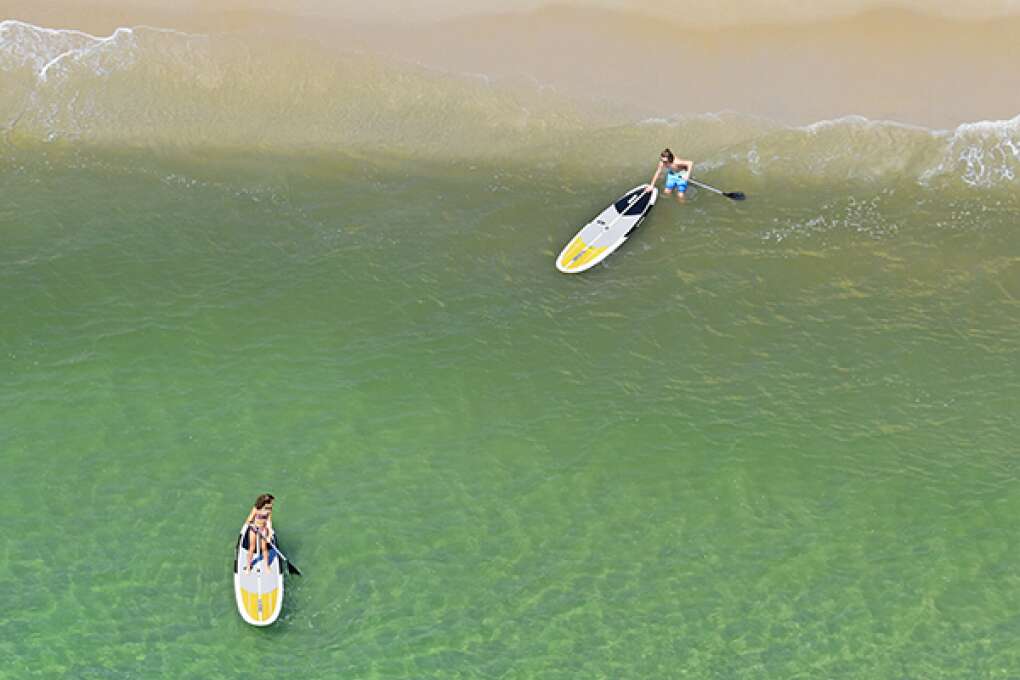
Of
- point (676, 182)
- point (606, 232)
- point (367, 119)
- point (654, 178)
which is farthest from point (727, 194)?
point (367, 119)

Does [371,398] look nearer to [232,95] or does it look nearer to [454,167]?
[454,167]

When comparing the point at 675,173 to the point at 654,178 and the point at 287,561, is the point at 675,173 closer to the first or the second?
the point at 654,178

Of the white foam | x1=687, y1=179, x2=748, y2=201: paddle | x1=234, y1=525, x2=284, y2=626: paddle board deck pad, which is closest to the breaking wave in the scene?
the white foam

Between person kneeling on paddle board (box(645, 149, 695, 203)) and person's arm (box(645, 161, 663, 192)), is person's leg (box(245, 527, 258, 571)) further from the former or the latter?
person kneeling on paddle board (box(645, 149, 695, 203))

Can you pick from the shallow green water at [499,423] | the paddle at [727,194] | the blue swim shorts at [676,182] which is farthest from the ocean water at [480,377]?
the blue swim shorts at [676,182]

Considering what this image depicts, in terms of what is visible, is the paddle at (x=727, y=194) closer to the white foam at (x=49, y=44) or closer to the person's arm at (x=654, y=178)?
the person's arm at (x=654, y=178)

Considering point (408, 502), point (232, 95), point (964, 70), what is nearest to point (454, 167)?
point (232, 95)
